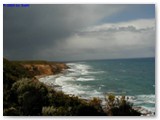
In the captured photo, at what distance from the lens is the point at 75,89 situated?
4.44 meters

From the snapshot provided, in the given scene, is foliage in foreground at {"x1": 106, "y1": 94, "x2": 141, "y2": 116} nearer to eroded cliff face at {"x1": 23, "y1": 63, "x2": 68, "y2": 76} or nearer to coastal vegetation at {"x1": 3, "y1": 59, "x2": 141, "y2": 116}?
coastal vegetation at {"x1": 3, "y1": 59, "x2": 141, "y2": 116}

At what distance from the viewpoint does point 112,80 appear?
174 inches

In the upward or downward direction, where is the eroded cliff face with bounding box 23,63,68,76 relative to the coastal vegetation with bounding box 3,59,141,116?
upward

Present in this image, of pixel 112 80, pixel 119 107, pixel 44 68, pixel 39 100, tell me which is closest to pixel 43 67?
pixel 44 68

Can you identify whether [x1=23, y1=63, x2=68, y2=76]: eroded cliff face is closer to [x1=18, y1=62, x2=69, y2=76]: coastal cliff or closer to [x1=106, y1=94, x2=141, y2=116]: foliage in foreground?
[x1=18, y1=62, x2=69, y2=76]: coastal cliff

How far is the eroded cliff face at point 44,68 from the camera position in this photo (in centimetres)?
445

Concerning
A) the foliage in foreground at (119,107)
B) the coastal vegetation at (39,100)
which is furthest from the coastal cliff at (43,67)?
the foliage in foreground at (119,107)

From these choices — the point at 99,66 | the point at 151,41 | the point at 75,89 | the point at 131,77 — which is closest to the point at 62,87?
the point at 75,89

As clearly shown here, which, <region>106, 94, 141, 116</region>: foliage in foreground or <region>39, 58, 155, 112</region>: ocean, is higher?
<region>39, 58, 155, 112</region>: ocean

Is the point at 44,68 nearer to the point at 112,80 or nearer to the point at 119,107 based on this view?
the point at 112,80

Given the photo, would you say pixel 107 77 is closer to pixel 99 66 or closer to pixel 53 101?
pixel 99 66

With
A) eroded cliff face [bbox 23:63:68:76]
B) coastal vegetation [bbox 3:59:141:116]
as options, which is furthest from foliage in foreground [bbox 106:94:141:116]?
eroded cliff face [bbox 23:63:68:76]

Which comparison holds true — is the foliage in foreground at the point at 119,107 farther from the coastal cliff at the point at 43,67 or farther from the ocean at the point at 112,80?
the coastal cliff at the point at 43,67

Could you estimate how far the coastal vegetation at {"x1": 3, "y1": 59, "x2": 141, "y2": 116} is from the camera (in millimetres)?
4387
